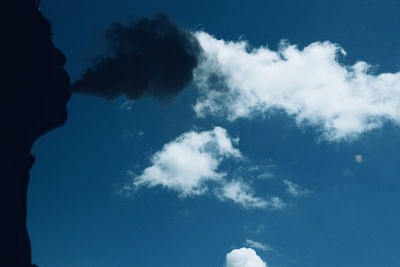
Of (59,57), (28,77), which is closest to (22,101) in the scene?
(28,77)

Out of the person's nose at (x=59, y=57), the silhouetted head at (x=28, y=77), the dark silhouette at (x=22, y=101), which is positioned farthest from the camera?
the person's nose at (x=59, y=57)

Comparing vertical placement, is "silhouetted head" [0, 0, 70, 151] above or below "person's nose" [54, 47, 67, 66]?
below

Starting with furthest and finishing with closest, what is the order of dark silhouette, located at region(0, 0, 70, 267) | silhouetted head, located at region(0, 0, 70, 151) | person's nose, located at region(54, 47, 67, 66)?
person's nose, located at region(54, 47, 67, 66) → silhouetted head, located at region(0, 0, 70, 151) → dark silhouette, located at region(0, 0, 70, 267)

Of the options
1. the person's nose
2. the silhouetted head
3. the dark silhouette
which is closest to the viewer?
the dark silhouette

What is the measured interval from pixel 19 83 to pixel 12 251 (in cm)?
1124

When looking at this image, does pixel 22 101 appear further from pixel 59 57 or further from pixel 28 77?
pixel 59 57

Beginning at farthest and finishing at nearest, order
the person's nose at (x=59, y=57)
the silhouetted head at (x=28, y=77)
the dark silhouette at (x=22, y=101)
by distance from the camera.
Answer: the person's nose at (x=59, y=57)
the silhouetted head at (x=28, y=77)
the dark silhouette at (x=22, y=101)

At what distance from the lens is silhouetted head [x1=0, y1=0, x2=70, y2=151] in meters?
22.7

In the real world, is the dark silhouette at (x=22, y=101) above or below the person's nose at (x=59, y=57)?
below

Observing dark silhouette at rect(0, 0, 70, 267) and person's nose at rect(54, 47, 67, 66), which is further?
person's nose at rect(54, 47, 67, 66)

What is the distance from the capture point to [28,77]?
78.7 feet

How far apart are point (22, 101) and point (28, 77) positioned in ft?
5.88

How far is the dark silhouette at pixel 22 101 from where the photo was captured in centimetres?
2025

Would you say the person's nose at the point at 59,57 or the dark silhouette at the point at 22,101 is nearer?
the dark silhouette at the point at 22,101
